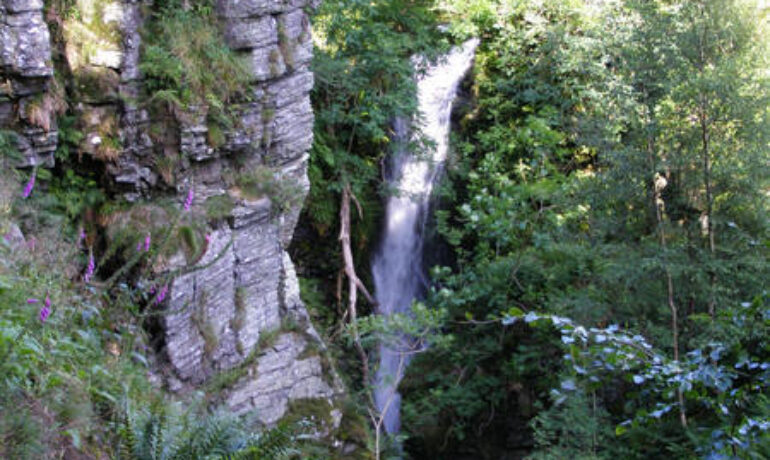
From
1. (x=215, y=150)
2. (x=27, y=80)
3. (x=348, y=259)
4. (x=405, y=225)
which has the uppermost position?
(x=27, y=80)

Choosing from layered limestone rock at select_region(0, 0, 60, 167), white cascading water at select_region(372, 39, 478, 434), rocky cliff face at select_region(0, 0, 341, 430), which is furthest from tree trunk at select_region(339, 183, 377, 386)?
layered limestone rock at select_region(0, 0, 60, 167)

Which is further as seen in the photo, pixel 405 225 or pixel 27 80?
pixel 405 225

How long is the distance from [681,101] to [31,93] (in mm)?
6219

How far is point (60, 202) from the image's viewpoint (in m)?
6.97

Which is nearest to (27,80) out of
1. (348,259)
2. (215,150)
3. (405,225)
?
(215,150)

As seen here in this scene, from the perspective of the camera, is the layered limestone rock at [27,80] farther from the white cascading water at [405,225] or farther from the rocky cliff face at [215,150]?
the white cascading water at [405,225]

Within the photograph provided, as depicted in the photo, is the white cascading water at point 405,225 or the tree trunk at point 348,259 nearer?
the tree trunk at point 348,259

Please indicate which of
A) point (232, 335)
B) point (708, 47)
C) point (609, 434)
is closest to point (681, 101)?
point (708, 47)

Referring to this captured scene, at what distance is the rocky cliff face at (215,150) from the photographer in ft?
21.3

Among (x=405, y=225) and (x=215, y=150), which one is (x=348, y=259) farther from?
(x=215, y=150)

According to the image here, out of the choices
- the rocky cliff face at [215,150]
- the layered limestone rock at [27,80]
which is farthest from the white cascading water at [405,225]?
the layered limestone rock at [27,80]

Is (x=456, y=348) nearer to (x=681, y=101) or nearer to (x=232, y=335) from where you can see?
(x=232, y=335)

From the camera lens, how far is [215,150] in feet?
26.6

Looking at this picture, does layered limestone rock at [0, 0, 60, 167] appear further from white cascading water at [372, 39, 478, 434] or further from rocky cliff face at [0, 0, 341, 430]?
white cascading water at [372, 39, 478, 434]
